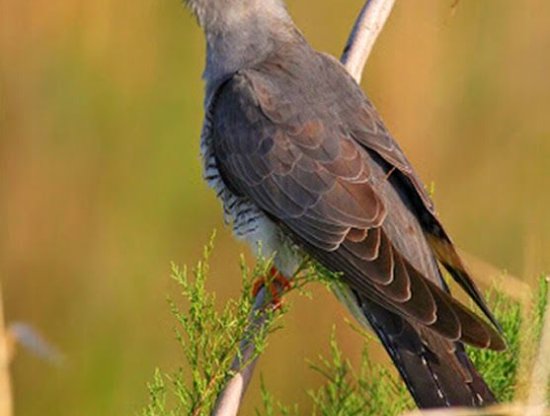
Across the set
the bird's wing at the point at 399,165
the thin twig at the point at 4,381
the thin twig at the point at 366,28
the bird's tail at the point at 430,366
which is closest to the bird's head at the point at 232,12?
the bird's wing at the point at 399,165

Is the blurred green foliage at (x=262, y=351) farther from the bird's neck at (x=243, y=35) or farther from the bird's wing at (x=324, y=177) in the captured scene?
the bird's neck at (x=243, y=35)

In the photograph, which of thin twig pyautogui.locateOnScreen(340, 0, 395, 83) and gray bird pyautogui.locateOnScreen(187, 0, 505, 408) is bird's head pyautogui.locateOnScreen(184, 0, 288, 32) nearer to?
gray bird pyautogui.locateOnScreen(187, 0, 505, 408)

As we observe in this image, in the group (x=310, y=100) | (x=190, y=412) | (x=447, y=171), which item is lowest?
(x=447, y=171)

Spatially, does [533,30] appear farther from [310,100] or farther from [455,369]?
[455,369]

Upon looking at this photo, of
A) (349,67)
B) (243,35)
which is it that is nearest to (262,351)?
(349,67)

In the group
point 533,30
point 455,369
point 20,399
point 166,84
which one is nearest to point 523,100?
point 533,30

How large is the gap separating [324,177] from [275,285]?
0.25m

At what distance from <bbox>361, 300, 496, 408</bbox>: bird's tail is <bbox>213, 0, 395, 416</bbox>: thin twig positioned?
0.26 metres

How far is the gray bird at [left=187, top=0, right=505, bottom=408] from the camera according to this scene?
2662 mm

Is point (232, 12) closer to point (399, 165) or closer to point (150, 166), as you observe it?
A: point (399, 165)

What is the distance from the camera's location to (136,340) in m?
4.09

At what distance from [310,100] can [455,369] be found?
2.68ft

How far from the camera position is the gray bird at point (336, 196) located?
266 cm

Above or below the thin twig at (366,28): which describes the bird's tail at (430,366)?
below
